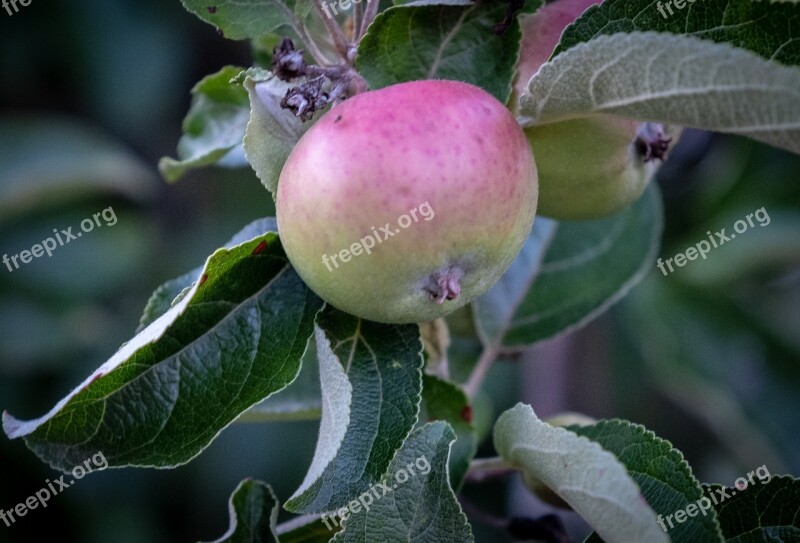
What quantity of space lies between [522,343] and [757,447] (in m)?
1.00

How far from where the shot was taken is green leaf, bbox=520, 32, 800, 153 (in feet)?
2.10

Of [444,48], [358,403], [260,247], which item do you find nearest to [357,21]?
[444,48]

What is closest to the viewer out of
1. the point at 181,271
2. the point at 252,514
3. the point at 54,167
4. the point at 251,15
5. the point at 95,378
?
the point at 95,378

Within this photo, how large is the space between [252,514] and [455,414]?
0.92ft

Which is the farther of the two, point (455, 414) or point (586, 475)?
point (455, 414)

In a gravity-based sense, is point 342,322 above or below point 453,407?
above

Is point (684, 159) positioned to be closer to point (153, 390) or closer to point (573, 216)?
point (573, 216)

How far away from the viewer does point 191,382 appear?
864 mm

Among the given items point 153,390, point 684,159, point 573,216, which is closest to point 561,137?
point 573,216

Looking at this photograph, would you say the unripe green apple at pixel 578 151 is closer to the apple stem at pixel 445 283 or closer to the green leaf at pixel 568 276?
the apple stem at pixel 445 283

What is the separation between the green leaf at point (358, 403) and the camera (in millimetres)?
763

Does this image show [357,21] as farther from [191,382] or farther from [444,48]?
[191,382]

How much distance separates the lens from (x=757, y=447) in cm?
203

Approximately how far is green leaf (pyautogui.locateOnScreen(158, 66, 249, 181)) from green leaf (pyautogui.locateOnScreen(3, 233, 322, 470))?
Answer: 0.27m
